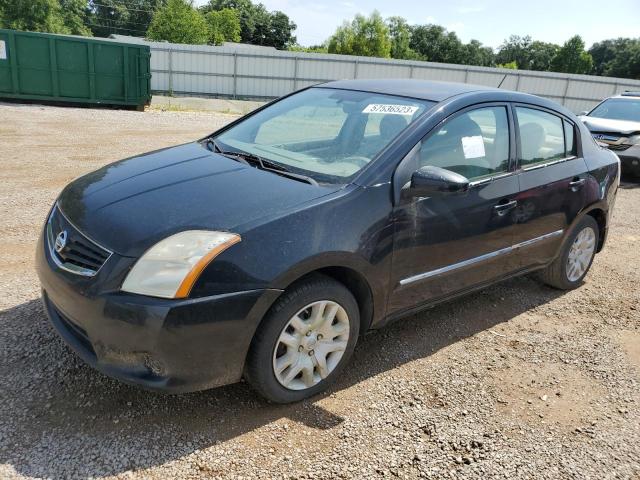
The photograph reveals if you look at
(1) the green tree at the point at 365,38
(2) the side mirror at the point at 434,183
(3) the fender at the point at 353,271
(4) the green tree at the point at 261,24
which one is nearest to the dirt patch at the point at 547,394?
(3) the fender at the point at 353,271

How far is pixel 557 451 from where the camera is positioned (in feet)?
8.93

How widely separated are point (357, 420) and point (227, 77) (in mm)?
24691

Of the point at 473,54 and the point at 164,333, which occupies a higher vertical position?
the point at 473,54

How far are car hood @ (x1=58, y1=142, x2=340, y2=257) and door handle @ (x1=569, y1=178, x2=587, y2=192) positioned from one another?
7.38ft

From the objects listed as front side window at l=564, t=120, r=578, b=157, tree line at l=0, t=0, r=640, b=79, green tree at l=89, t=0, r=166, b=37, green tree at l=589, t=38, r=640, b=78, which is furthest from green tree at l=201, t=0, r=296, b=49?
front side window at l=564, t=120, r=578, b=157

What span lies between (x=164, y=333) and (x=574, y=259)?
3.69m

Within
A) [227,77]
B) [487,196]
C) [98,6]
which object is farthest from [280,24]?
[487,196]

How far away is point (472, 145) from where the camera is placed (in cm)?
352

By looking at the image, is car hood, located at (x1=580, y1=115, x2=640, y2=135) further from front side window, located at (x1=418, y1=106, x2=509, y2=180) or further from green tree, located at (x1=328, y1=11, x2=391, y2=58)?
green tree, located at (x1=328, y1=11, x2=391, y2=58)

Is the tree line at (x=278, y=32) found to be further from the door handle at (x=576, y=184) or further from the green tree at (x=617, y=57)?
the door handle at (x=576, y=184)

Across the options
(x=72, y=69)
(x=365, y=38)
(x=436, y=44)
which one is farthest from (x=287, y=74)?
(x=436, y=44)

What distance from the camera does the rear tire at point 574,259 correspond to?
14.8ft

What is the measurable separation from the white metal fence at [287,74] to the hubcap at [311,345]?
23.5 m

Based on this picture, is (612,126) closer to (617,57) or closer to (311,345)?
(311,345)
